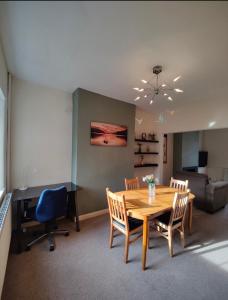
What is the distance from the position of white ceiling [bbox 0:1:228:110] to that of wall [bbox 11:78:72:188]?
34 cm

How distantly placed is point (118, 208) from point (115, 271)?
0.74 meters

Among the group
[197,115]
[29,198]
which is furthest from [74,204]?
[197,115]

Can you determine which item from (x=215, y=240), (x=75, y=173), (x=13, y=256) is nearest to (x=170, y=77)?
(x=75, y=173)

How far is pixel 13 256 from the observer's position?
88.0 inches

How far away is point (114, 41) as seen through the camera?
1.90 metres

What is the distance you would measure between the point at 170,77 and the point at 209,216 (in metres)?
3.14

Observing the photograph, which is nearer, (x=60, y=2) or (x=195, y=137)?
(x=60, y=2)

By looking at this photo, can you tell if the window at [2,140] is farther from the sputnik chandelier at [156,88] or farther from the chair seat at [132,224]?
the sputnik chandelier at [156,88]

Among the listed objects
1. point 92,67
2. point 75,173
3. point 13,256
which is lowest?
point 13,256

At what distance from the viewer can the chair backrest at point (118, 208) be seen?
6.82 feet

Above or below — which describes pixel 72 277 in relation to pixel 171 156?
below

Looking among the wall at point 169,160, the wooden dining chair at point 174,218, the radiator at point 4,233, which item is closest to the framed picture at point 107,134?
the radiator at point 4,233

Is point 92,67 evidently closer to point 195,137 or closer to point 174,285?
point 174,285

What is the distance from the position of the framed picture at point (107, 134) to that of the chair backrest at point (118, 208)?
1.58m
